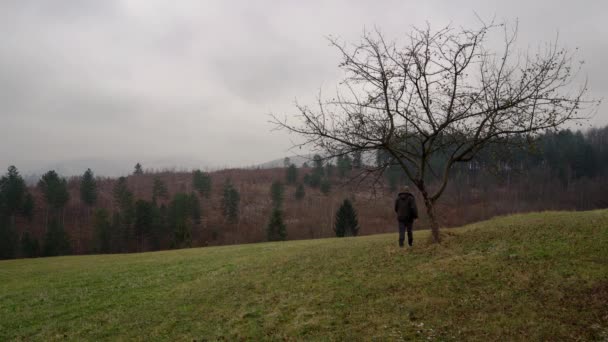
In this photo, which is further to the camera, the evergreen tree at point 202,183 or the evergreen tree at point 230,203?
the evergreen tree at point 202,183

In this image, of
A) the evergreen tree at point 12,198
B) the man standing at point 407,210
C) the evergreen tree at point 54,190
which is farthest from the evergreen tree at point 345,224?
the evergreen tree at point 54,190

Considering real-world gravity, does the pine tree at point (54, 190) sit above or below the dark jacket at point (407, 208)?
above

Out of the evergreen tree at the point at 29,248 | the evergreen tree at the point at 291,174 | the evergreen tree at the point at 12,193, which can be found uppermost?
the evergreen tree at the point at 291,174

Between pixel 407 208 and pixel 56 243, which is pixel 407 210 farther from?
pixel 56 243

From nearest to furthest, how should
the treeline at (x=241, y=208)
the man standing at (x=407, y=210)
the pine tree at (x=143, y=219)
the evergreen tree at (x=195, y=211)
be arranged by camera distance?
the man standing at (x=407, y=210) < the treeline at (x=241, y=208) < the pine tree at (x=143, y=219) < the evergreen tree at (x=195, y=211)

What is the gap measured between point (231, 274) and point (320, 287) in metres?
6.68

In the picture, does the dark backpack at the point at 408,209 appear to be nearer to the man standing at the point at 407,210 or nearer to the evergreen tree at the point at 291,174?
the man standing at the point at 407,210

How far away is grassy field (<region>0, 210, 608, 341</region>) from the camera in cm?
760

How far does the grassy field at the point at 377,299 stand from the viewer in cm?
760

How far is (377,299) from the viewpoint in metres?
9.87

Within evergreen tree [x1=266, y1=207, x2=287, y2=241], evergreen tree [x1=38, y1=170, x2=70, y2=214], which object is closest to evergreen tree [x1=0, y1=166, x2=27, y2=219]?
evergreen tree [x1=38, y1=170, x2=70, y2=214]

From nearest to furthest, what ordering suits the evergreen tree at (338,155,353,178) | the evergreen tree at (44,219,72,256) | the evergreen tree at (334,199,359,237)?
the evergreen tree at (338,155,353,178), the evergreen tree at (334,199,359,237), the evergreen tree at (44,219,72,256)

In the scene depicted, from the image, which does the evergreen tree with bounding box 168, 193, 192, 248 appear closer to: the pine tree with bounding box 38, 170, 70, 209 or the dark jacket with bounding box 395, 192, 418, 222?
the pine tree with bounding box 38, 170, 70, 209

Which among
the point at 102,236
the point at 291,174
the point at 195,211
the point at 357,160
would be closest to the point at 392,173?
the point at 357,160
